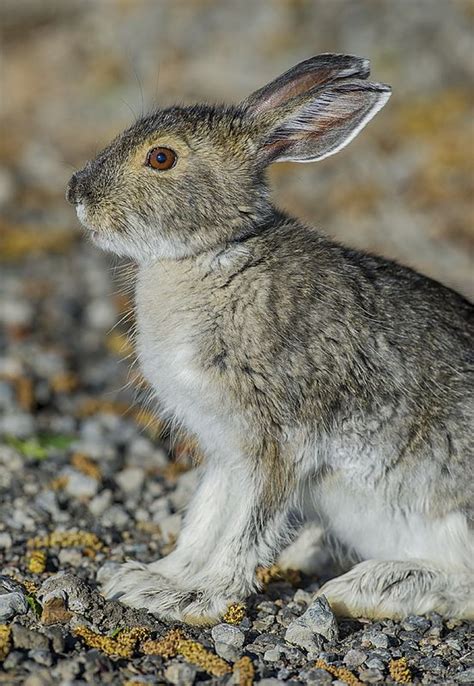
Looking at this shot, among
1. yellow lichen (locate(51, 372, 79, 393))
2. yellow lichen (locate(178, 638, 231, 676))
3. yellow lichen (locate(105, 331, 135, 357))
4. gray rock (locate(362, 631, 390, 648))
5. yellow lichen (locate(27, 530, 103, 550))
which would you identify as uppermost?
yellow lichen (locate(105, 331, 135, 357))

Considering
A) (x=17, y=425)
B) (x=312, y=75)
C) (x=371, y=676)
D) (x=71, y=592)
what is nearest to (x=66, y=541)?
(x=71, y=592)

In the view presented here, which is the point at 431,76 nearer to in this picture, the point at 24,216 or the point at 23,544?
the point at 24,216

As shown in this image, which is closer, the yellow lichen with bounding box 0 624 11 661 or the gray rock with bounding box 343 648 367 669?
the yellow lichen with bounding box 0 624 11 661

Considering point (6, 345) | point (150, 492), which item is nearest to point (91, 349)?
point (6, 345)

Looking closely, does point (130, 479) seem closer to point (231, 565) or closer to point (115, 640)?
point (231, 565)

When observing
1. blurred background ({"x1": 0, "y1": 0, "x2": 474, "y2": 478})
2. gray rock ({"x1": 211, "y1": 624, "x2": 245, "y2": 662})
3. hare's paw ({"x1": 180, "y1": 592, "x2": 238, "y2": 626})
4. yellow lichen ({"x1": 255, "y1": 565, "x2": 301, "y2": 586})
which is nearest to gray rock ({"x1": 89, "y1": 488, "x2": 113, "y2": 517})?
blurred background ({"x1": 0, "y1": 0, "x2": 474, "y2": 478})

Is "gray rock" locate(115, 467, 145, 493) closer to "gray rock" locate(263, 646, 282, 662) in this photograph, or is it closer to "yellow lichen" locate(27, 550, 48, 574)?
"yellow lichen" locate(27, 550, 48, 574)
